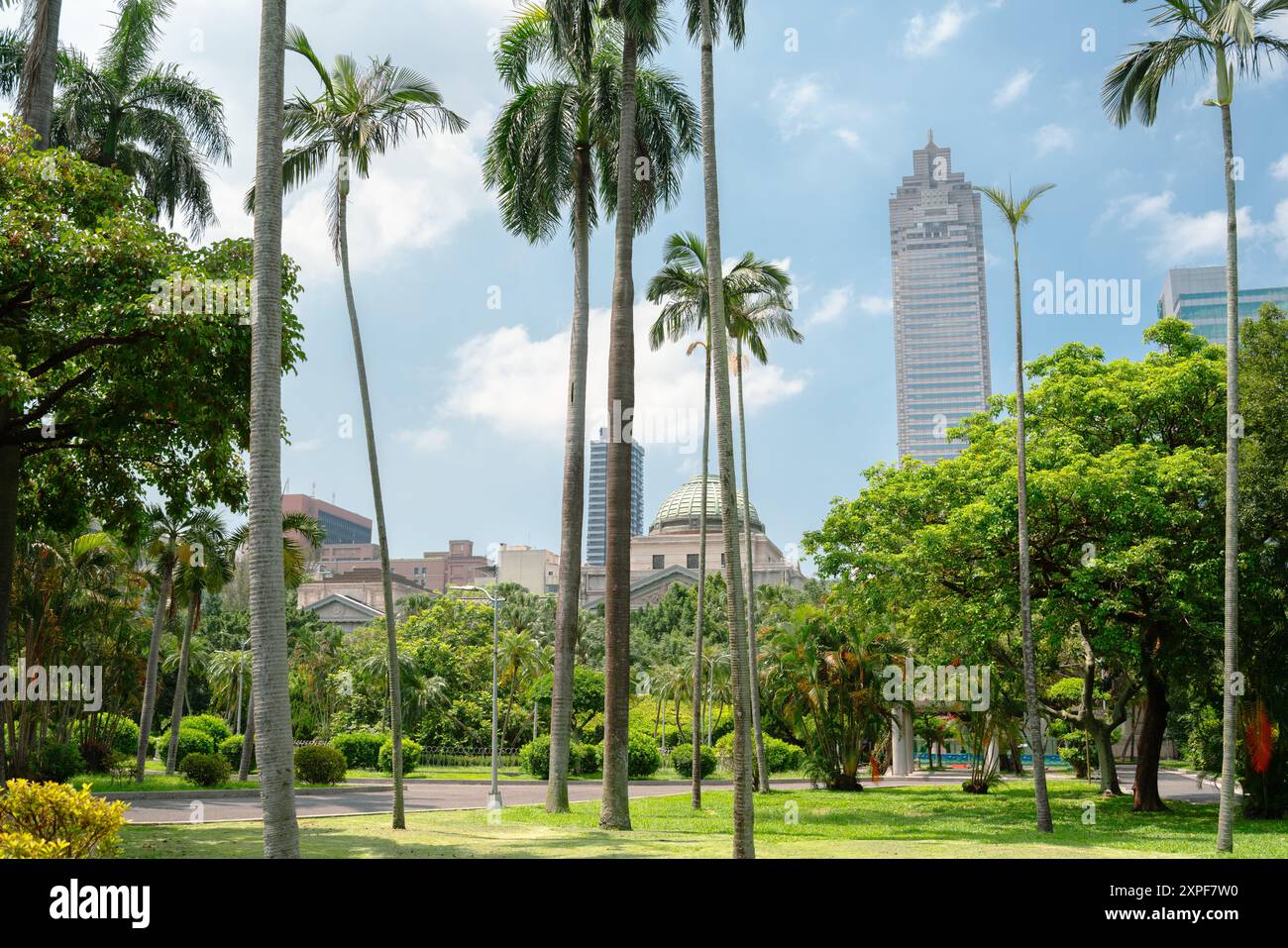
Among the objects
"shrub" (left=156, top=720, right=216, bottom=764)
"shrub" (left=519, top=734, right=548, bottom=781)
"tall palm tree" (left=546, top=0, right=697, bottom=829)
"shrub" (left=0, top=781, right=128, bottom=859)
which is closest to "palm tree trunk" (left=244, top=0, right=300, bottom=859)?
"shrub" (left=0, top=781, right=128, bottom=859)

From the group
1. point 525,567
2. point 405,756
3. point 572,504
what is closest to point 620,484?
point 572,504

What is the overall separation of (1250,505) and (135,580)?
A: 36953mm

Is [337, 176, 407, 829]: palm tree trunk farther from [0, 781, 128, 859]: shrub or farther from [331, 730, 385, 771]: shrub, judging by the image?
[331, 730, 385, 771]: shrub

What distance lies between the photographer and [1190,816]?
1073 inches

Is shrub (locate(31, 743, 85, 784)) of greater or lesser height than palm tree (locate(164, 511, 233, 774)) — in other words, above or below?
below

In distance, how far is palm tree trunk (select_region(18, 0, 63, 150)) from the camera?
19047 millimetres

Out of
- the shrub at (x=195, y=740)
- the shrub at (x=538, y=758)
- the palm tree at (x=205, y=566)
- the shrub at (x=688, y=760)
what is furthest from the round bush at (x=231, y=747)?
the shrub at (x=688, y=760)

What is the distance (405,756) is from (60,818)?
35.2 meters

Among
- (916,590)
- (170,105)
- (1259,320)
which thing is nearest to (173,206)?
(170,105)

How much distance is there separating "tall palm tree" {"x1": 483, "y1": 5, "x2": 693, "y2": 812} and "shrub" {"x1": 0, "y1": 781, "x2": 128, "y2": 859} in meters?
13.4

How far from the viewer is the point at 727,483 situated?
15.4 meters

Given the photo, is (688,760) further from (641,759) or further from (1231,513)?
(1231,513)

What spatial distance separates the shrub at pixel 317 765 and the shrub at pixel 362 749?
12080mm
